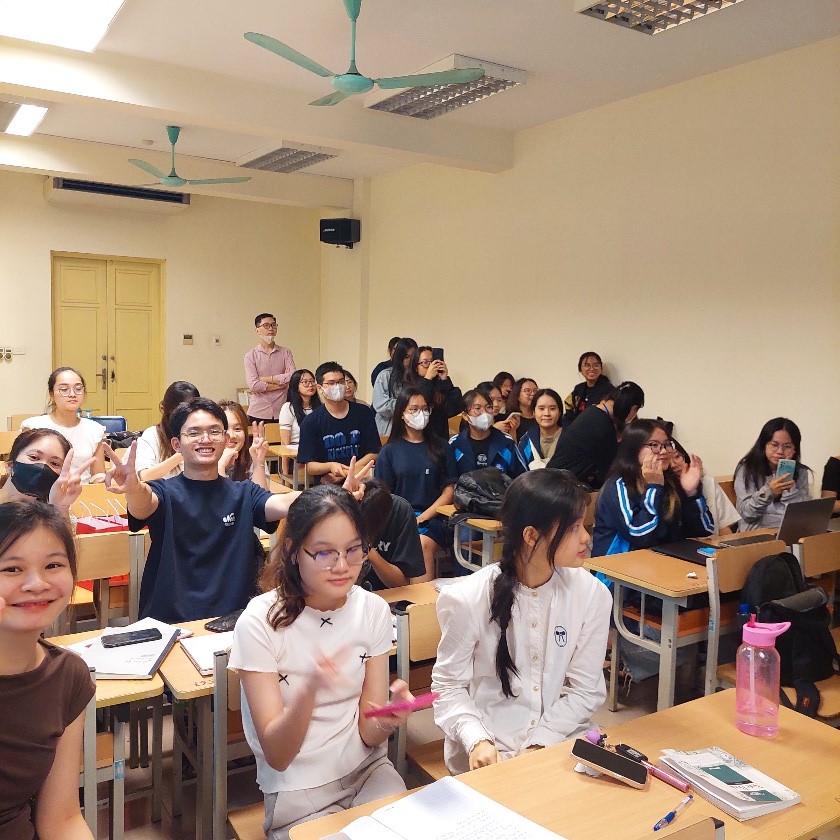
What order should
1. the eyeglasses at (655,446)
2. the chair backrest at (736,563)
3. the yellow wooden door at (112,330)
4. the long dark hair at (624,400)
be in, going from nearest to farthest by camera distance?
the chair backrest at (736,563) → the eyeglasses at (655,446) → the long dark hair at (624,400) → the yellow wooden door at (112,330)

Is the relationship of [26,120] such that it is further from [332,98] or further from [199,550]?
[199,550]

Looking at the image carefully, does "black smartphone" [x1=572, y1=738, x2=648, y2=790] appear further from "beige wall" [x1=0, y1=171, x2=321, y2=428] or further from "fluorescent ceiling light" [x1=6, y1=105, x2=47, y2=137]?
"beige wall" [x1=0, y1=171, x2=321, y2=428]

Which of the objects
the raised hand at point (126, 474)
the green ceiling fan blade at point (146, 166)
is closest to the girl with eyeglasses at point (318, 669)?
the raised hand at point (126, 474)

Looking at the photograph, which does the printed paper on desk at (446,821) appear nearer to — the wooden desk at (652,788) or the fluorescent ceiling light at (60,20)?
the wooden desk at (652,788)

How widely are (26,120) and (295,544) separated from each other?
256 inches

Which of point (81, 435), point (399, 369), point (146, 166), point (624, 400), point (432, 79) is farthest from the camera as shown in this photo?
point (399, 369)

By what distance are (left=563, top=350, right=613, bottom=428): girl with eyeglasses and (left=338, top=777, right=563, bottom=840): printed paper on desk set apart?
5070 mm

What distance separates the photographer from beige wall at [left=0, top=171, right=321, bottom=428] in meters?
9.14

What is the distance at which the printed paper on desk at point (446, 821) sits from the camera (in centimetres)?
143

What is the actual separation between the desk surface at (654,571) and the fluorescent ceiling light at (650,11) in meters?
2.96

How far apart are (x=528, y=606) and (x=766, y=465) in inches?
124

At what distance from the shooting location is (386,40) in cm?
508

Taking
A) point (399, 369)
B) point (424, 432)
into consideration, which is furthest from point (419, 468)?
point (399, 369)

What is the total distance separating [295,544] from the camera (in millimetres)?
2027
